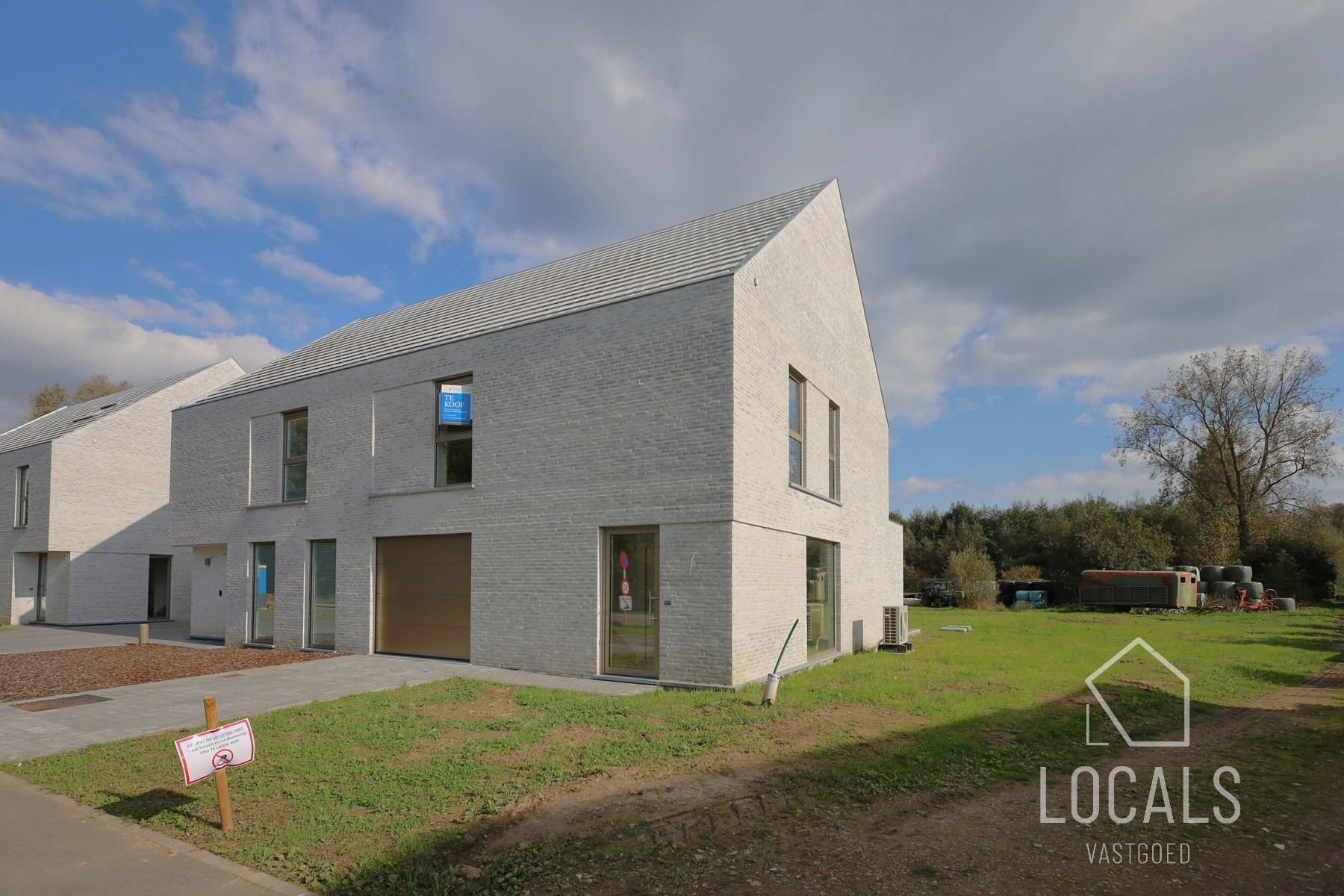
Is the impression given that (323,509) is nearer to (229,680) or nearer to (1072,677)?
(229,680)

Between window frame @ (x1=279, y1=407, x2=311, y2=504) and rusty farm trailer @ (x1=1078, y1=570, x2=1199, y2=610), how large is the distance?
98.7 feet

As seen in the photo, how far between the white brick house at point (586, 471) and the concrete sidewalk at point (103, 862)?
22.3 ft

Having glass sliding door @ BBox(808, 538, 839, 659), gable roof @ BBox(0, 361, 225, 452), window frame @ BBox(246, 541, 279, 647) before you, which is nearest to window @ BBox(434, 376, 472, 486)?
window frame @ BBox(246, 541, 279, 647)

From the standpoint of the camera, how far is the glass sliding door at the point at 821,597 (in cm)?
1422

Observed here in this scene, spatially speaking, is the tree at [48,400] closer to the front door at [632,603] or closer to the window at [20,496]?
the window at [20,496]

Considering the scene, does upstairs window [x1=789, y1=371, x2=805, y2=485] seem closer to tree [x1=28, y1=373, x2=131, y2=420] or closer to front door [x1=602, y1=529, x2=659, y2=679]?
front door [x1=602, y1=529, x2=659, y2=679]

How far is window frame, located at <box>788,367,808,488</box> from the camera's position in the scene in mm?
13766

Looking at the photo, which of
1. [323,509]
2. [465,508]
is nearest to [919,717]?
[465,508]

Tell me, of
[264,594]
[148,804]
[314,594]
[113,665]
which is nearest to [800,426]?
[314,594]

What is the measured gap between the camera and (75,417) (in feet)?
94.6

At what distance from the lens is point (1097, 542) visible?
3609 centimetres

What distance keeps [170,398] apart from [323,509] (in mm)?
16386

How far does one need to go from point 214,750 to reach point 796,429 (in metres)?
10.3

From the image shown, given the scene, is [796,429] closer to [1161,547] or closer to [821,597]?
[821,597]
